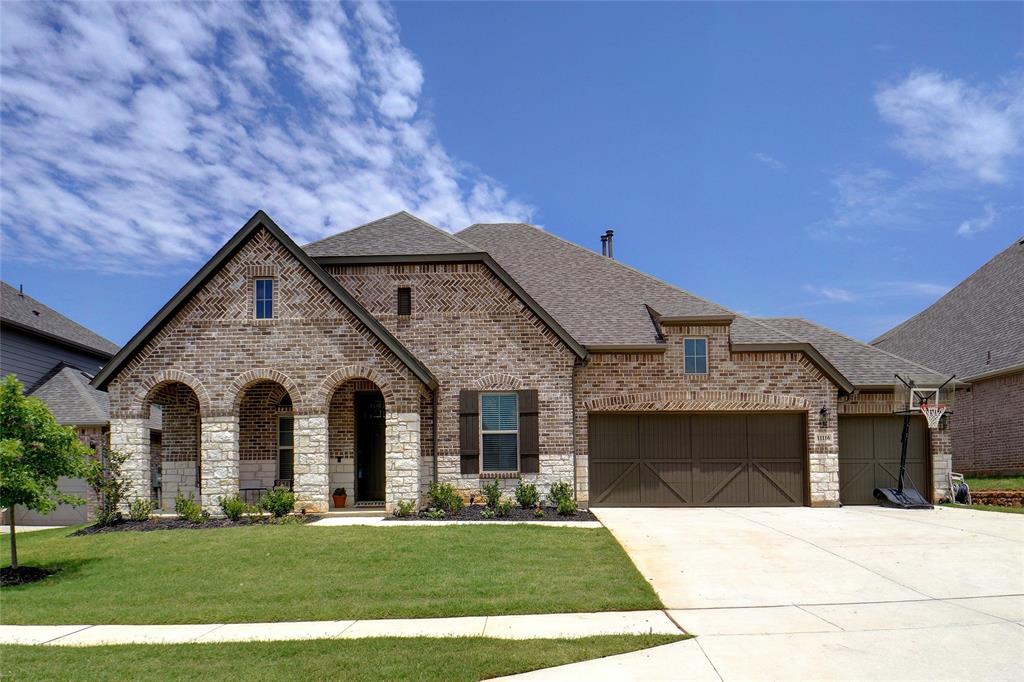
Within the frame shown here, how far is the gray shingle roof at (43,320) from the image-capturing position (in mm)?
23109

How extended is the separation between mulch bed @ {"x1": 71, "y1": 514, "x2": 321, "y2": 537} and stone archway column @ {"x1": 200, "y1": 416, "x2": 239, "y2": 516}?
617 millimetres

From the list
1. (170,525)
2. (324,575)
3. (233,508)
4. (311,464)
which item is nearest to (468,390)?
(311,464)

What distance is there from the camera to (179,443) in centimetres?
1772

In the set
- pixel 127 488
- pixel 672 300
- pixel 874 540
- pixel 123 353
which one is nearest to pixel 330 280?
pixel 123 353

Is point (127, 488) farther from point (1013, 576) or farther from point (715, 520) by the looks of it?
point (1013, 576)

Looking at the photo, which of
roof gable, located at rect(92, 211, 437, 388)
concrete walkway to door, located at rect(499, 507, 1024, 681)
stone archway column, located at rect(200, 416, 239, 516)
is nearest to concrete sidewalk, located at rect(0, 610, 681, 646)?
concrete walkway to door, located at rect(499, 507, 1024, 681)

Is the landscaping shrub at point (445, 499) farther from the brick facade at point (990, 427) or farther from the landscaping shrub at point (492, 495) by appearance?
the brick facade at point (990, 427)

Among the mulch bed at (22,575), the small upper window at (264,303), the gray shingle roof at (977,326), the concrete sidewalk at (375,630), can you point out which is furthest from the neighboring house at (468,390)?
the concrete sidewalk at (375,630)

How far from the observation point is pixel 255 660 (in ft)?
23.1

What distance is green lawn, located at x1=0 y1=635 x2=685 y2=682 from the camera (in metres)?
6.62

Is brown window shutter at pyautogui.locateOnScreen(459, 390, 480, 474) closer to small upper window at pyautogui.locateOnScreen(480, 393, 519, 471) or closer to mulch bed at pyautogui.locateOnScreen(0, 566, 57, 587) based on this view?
small upper window at pyautogui.locateOnScreen(480, 393, 519, 471)

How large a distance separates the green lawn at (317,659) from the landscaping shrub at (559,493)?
29.9ft

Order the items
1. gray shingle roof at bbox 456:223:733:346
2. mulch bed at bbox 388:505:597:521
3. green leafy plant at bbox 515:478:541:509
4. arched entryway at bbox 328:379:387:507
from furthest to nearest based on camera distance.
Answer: gray shingle roof at bbox 456:223:733:346
arched entryway at bbox 328:379:387:507
green leafy plant at bbox 515:478:541:509
mulch bed at bbox 388:505:597:521

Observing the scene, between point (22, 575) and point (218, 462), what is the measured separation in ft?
A: 15.7
